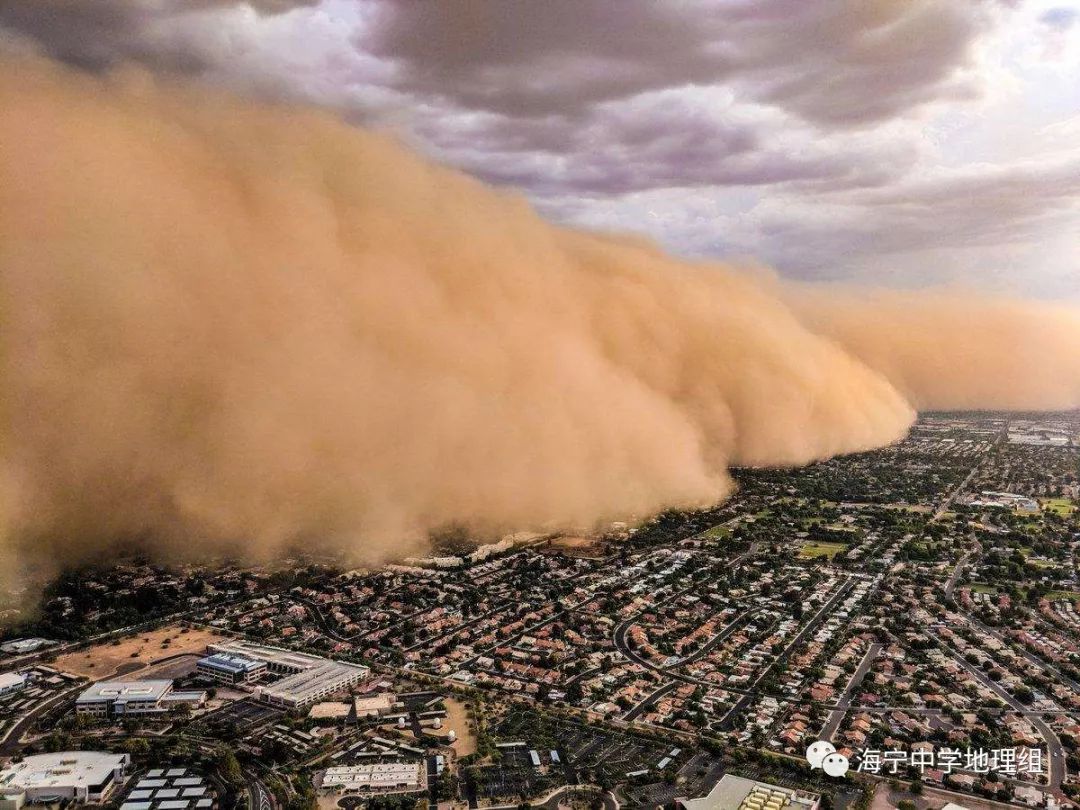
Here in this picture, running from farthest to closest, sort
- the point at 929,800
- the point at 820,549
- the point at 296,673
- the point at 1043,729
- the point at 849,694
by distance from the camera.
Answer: the point at 820,549
the point at 296,673
the point at 849,694
the point at 1043,729
the point at 929,800

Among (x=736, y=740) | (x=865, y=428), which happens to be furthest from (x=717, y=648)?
(x=865, y=428)

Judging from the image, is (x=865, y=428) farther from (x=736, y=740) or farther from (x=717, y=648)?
(x=736, y=740)

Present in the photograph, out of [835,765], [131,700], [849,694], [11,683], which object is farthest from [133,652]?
[849,694]

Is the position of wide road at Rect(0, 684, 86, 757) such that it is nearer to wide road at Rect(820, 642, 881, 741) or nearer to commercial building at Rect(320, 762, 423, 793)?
commercial building at Rect(320, 762, 423, 793)

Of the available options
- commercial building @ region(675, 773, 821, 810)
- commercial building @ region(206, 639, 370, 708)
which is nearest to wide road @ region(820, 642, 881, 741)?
commercial building @ region(675, 773, 821, 810)

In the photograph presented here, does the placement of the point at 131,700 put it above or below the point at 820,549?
above

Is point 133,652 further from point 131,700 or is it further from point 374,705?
point 374,705

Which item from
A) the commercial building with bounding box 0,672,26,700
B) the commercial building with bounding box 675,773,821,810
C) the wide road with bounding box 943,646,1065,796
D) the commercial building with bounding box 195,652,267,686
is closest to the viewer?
the commercial building with bounding box 675,773,821,810

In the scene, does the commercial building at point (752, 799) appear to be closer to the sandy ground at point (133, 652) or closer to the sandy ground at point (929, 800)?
the sandy ground at point (929, 800)
